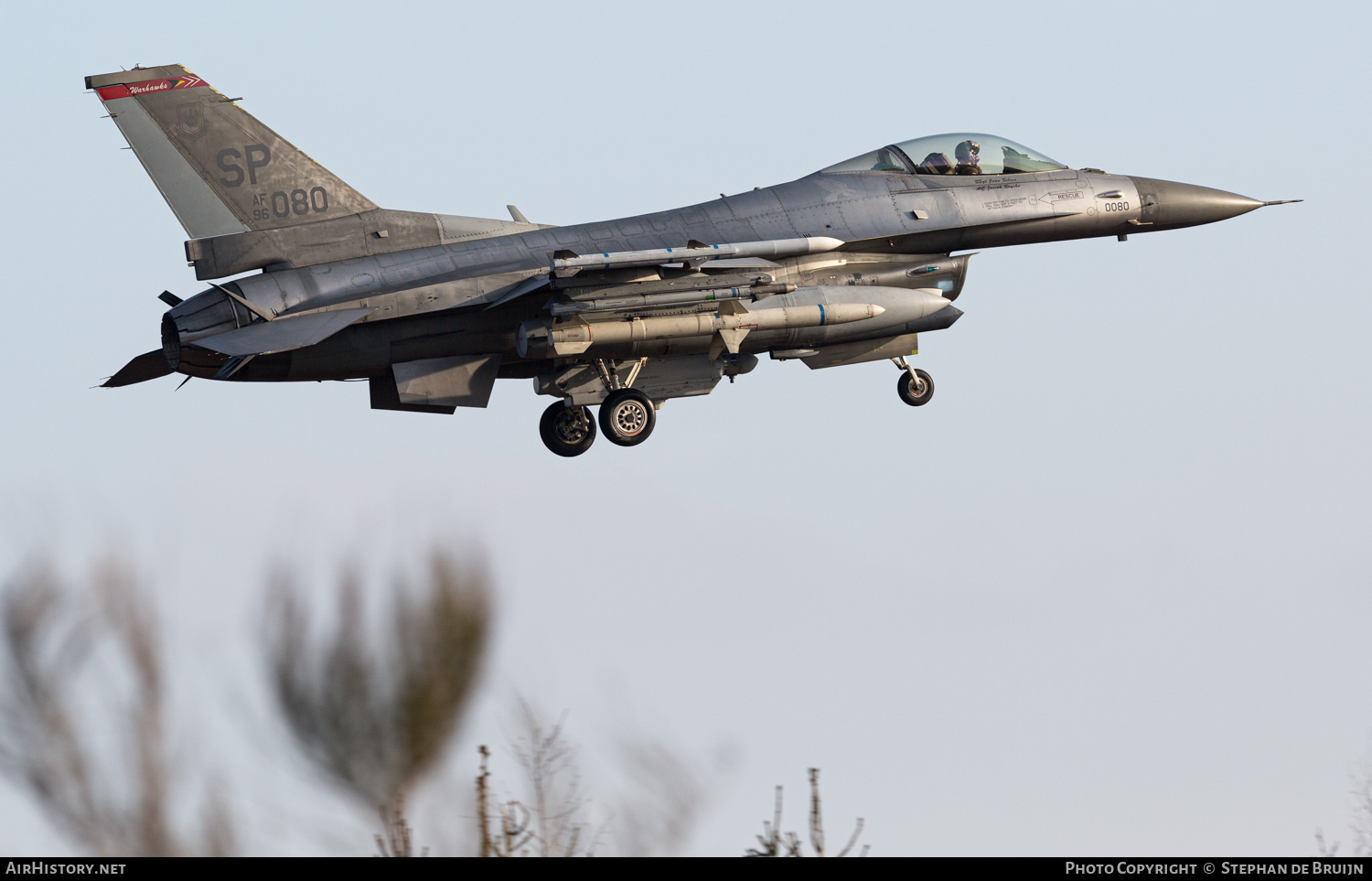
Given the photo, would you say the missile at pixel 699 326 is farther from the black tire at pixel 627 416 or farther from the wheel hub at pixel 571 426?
the wheel hub at pixel 571 426

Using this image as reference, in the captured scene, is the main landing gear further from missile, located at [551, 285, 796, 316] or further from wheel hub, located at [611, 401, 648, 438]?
missile, located at [551, 285, 796, 316]

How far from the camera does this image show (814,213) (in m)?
20.2

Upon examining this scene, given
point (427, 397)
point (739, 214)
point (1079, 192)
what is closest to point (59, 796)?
point (427, 397)

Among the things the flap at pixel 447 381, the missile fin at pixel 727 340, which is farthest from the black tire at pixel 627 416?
the flap at pixel 447 381

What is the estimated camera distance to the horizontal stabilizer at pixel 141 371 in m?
19.1

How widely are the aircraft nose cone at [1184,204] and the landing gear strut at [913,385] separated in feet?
11.1

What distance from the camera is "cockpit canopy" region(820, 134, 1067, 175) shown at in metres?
21.1

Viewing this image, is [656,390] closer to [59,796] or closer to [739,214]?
[739,214]

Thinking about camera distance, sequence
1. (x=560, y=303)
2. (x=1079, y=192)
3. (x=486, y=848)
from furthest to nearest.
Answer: (x=1079, y=192), (x=560, y=303), (x=486, y=848)

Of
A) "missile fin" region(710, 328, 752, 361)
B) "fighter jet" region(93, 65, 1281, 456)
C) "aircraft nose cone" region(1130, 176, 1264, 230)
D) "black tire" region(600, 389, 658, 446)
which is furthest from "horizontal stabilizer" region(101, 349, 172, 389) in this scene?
"aircraft nose cone" region(1130, 176, 1264, 230)

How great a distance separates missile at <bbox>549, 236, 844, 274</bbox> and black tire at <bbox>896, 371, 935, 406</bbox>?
2.77m

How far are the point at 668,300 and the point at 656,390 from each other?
167 centimetres
